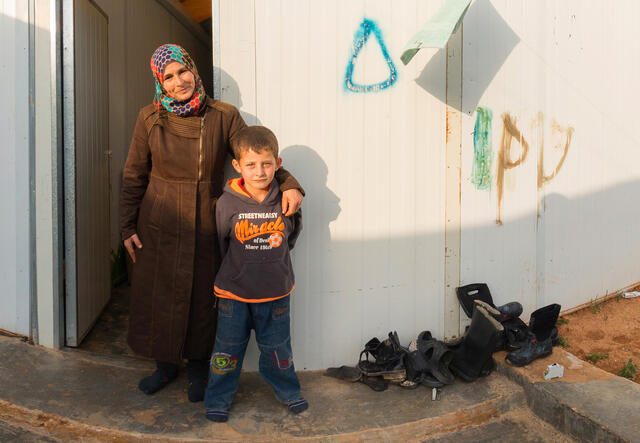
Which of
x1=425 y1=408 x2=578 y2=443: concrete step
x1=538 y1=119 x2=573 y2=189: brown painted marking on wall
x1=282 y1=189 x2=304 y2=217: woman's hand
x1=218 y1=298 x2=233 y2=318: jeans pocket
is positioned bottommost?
x1=425 y1=408 x2=578 y2=443: concrete step

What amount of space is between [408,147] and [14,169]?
266 cm

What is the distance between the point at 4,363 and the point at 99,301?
106 cm

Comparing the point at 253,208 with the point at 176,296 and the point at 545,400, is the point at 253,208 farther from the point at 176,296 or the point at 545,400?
the point at 545,400

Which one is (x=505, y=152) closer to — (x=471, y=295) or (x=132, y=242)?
(x=471, y=295)

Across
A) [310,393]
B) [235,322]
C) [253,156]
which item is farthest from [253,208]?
[310,393]

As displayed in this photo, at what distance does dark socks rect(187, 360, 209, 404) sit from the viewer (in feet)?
9.53

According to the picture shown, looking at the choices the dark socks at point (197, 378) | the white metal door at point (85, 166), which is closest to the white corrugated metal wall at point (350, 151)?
the dark socks at point (197, 378)

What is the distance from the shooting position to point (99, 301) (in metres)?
4.18

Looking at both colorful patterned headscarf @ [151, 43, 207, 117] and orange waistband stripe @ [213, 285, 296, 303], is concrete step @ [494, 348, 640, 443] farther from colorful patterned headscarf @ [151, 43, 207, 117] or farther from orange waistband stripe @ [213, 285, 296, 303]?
colorful patterned headscarf @ [151, 43, 207, 117]

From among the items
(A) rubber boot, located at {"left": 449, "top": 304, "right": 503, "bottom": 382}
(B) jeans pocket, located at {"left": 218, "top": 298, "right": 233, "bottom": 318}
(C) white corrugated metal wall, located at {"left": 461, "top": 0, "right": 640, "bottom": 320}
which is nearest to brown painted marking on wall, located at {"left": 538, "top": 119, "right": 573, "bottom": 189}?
(C) white corrugated metal wall, located at {"left": 461, "top": 0, "right": 640, "bottom": 320}

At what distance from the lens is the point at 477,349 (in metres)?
3.11

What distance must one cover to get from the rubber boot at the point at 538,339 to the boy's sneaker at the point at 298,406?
1368 millimetres

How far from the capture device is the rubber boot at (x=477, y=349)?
9.84 ft

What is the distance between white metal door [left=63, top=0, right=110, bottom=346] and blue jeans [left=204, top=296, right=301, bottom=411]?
1375mm
